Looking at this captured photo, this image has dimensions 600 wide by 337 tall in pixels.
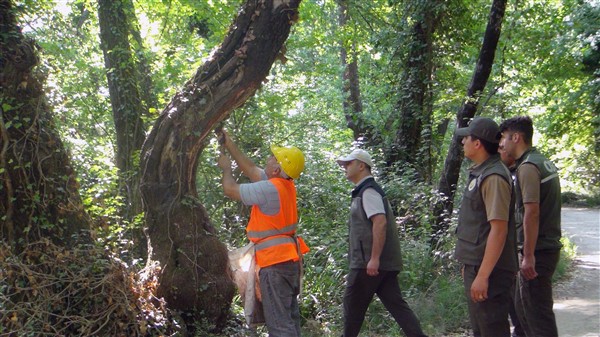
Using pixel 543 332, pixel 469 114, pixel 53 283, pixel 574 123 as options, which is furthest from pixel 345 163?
pixel 574 123

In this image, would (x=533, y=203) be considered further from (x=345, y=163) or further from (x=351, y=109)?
(x=351, y=109)

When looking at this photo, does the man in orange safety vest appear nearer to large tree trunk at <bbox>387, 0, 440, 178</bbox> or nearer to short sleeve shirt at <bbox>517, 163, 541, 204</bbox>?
short sleeve shirt at <bbox>517, 163, 541, 204</bbox>

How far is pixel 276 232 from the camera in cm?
502

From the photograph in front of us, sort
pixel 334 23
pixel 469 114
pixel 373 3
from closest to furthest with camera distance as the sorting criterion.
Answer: pixel 469 114 < pixel 373 3 < pixel 334 23

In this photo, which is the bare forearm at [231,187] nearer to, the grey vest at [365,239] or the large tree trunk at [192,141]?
the large tree trunk at [192,141]

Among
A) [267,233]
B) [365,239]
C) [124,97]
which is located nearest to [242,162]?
[267,233]

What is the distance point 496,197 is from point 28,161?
13.5ft

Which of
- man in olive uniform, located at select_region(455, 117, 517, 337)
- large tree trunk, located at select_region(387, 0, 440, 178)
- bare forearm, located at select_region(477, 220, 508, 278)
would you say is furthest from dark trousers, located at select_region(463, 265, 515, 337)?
large tree trunk, located at select_region(387, 0, 440, 178)

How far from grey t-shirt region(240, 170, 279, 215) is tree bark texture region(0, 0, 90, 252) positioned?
191 centimetres

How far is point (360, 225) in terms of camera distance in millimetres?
5723

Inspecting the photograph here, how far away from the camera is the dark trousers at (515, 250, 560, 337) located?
16.1ft

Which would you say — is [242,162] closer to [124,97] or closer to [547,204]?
[547,204]

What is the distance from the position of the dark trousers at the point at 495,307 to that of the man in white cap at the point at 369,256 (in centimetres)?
135

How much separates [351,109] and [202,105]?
1059cm
